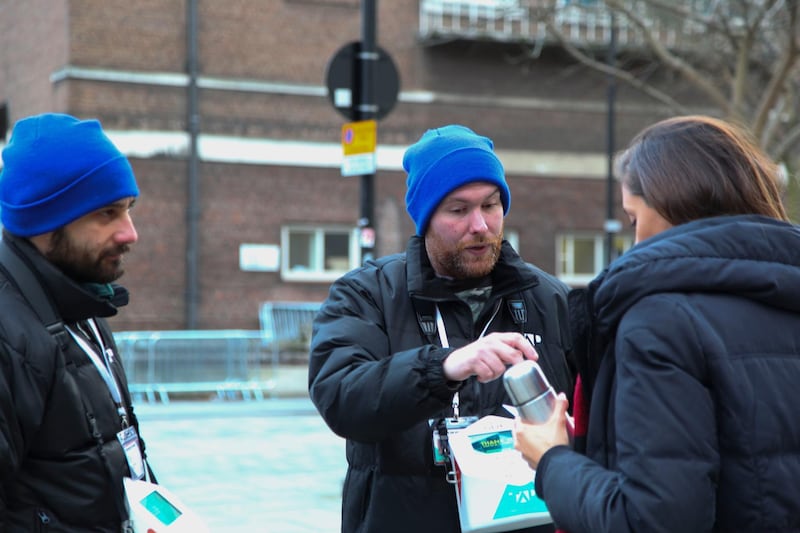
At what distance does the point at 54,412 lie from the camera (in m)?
2.68

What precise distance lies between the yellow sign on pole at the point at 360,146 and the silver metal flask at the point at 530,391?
267 inches

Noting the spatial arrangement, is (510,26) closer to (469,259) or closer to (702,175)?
(469,259)

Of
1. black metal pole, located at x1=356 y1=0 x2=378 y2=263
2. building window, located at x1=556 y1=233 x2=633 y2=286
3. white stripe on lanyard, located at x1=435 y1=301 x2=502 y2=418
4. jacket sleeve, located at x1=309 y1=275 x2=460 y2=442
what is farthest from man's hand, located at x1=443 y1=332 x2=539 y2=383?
building window, located at x1=556 y1=233 x2=633 y2=286

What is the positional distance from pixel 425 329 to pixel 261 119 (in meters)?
18.2

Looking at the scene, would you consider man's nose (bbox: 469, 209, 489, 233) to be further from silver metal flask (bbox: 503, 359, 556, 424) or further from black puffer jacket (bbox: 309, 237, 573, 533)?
silver metal flask (bbox: 503, 359, 556, 424)

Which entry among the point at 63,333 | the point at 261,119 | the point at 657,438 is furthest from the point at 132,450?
the point at 261,119

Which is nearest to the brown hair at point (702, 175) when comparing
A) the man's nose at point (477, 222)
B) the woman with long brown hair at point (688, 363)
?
the woman with long brown hair at point (688, 363)

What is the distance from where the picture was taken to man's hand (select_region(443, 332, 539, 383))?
2578 mm

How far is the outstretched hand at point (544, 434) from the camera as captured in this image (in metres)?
2.33

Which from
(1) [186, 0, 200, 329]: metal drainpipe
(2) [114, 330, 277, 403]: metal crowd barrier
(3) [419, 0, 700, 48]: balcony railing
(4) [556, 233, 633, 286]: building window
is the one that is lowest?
(2) [114, 330, 277, 403]: metal crowd barrier

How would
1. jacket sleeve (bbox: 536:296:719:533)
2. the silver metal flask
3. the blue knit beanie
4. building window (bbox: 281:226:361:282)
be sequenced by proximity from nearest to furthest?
jacket sleeve (bbox: 536:296:719:533)
the silver metal flask
the blue knit beanie
building window (bbox: 281:226:361:282)

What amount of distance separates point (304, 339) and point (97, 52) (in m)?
6.47

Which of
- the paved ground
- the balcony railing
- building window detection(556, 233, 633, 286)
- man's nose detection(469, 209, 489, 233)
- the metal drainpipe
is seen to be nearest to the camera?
man's nose detection(469, 209, 489, 233)

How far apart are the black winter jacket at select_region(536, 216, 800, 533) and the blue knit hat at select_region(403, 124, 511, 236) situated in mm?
983
